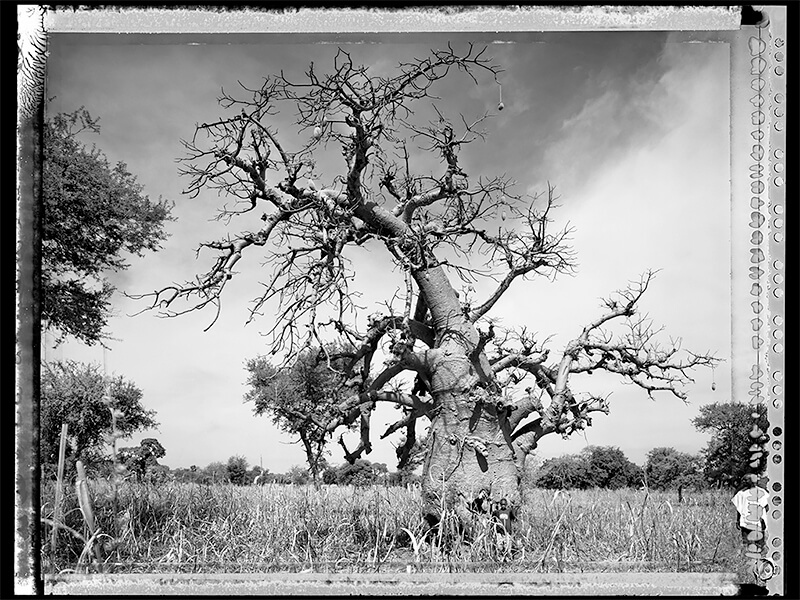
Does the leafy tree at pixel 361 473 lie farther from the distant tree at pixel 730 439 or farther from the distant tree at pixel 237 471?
the distant tree at pixel 730 439

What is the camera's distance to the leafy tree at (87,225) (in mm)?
6281

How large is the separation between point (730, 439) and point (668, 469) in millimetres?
2197

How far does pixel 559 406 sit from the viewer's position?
211 inches

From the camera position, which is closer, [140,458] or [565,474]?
[140,458]

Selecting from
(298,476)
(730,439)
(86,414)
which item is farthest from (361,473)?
(730,439)

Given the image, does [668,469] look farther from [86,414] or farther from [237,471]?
[86,414]

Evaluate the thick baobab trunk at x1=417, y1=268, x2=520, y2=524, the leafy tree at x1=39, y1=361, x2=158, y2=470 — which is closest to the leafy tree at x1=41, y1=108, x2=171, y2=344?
the leafy tree at x1=39, y1=361, x2=158, y2=470

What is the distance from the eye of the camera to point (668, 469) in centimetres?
615

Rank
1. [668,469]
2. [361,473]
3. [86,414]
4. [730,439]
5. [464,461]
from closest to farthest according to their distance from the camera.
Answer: [730,439] → [464,461] → [668,469] → [86,414] → [361,473]

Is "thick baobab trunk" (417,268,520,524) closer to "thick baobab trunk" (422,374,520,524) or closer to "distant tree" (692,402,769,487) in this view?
"thick baobab trunk" (422,374,520,524)

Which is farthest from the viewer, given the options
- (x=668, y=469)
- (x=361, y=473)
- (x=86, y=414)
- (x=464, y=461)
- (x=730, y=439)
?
(x=361, y=473)

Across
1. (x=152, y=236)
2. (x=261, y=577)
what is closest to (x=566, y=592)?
(x=261, y=577)

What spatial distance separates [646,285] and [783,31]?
2.25m

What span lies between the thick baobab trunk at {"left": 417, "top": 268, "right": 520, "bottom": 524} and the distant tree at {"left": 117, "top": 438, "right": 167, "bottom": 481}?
2.32 meters
